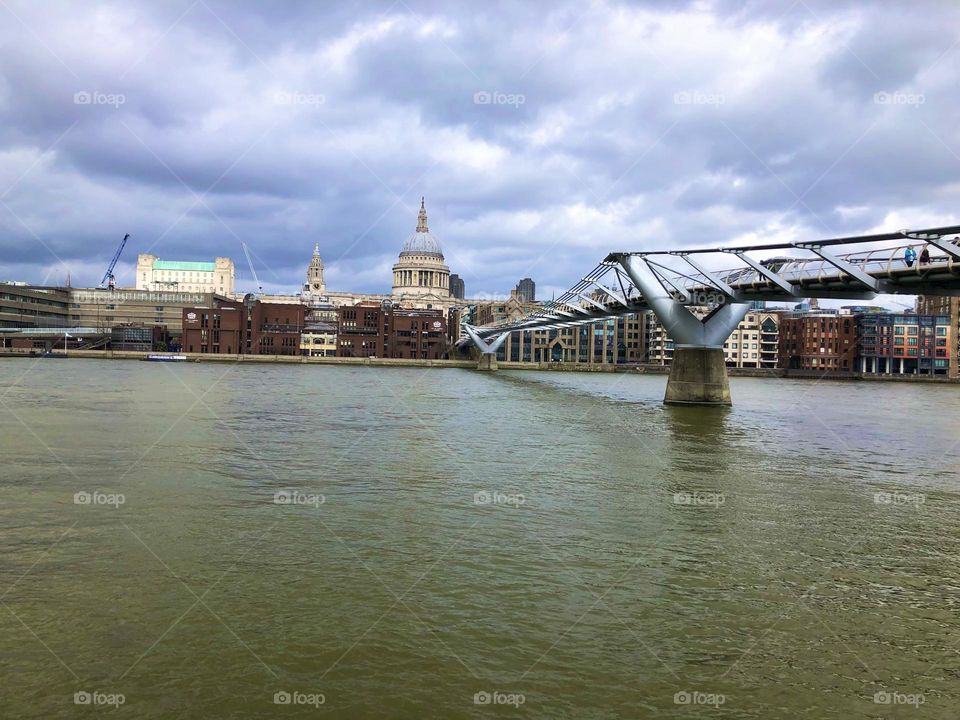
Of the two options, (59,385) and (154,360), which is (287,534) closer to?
(59,385)

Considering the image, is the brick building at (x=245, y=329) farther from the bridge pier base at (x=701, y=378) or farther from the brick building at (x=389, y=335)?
the bridge pier base at (x=701, y=378)

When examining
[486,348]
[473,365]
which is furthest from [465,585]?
[473,365]

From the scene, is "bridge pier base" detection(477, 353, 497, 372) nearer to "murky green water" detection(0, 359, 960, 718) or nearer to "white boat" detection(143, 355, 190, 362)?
"white boat" detection(143, 355, 190, 362)

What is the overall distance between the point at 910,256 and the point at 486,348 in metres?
81.5

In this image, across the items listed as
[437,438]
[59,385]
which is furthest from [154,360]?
[437,438]

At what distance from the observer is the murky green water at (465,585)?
6.69 meters

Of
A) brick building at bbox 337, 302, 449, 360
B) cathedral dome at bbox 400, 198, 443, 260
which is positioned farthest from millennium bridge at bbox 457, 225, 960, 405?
cathedral dome at bbox 400, 198, 443, 260

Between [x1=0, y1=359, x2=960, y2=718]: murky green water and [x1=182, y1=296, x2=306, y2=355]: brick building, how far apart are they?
111 metres

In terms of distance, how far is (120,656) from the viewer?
706 centimetres

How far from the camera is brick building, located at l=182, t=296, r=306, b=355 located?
127 metres

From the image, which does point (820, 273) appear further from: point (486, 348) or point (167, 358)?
point (167, 358)

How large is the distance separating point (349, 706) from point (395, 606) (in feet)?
7.24

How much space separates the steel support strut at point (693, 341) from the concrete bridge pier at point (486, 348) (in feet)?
197

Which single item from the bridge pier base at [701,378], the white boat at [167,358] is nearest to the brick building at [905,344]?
the bridge pier base at [701,378]
